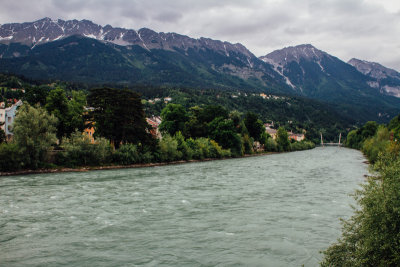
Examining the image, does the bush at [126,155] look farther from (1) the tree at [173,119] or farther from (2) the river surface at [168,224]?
(1) the tree at [173,119]

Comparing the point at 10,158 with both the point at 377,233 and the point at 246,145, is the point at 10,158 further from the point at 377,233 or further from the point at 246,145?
the point at 246,145

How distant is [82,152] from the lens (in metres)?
59.4

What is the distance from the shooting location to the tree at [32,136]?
172ft

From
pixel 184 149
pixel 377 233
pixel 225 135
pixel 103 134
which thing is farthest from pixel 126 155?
pixel 377 233

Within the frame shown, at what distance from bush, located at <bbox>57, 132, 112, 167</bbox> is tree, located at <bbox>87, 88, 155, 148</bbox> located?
17.7 ft

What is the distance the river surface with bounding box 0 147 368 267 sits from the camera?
15.9 meters

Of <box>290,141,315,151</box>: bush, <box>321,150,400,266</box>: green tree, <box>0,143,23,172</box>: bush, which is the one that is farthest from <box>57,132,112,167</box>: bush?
<box>290,141,315,151</box>: bush

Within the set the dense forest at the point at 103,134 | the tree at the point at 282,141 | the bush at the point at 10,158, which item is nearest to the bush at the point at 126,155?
the dense forest at the point at 103,134

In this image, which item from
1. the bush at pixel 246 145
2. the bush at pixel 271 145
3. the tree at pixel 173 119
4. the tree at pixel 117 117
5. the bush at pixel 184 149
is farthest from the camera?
the bush at pixel 271 145

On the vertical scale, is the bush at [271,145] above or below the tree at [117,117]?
below

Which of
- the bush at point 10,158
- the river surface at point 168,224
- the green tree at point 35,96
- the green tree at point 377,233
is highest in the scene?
the green tree at point 35,96

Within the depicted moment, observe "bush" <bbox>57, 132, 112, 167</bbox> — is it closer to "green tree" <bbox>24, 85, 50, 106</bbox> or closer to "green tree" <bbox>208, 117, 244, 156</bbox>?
"green tree" <bbox>24, 85, 50, 106</bbox>

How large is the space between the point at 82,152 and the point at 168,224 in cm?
4217

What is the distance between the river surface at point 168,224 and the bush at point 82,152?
20775 mm
